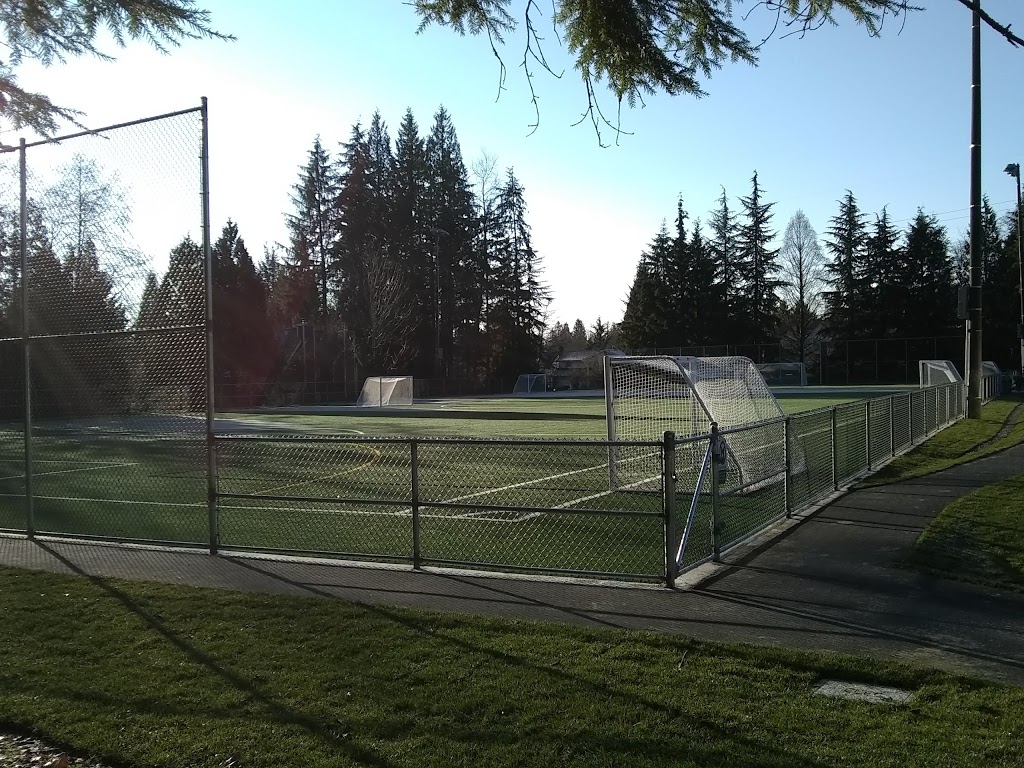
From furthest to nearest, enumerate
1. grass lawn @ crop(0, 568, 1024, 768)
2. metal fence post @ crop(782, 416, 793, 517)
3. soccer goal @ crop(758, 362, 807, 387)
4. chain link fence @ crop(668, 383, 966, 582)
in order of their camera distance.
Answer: soccer goal @ crop(758, 362, 807, 387) → metal fence post @ crop(782, 416, 793, 517) → chain link fence @ crop(668, 383, 966, 582) → grass lawn @ crop(0, 568, 1024, 768)

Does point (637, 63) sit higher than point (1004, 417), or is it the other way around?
point (637, 63)

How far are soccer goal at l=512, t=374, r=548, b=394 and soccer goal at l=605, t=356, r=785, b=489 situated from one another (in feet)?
169

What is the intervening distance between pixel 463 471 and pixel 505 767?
11.1 m

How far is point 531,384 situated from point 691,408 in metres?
54.1

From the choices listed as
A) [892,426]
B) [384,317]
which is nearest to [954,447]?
[892,426]

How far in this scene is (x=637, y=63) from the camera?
591 centimetres

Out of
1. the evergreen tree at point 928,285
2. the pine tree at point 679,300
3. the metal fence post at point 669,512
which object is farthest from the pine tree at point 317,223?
the metal fence post at point 669,512

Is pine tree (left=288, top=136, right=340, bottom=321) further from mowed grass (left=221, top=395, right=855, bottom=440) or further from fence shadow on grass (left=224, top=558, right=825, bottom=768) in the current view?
fence shadow on grass (left=224, top=558, right=825, bottom=768)

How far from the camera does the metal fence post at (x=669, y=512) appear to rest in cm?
648

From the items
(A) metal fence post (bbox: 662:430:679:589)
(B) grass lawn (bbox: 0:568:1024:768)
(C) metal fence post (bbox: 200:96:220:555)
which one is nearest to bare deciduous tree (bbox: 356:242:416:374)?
(C) metal fence post (bbox: 200:96:220:555)

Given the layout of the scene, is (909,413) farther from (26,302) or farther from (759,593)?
(26,302)

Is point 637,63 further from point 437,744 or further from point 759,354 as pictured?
point 759,354

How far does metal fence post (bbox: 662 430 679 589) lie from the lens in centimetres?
648

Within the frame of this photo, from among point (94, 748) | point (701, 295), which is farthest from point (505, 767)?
point (701, 295)
